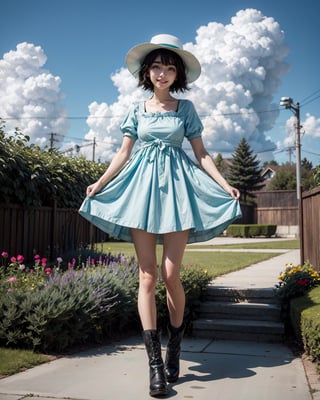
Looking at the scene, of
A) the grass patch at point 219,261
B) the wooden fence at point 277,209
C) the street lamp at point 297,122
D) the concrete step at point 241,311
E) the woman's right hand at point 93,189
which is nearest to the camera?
the woman's right hand at point 93,189

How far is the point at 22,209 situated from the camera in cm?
617

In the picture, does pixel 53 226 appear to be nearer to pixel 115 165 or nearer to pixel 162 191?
pixel 115 165

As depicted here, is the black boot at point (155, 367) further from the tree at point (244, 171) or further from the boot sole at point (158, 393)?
the tree at point (244, 171)

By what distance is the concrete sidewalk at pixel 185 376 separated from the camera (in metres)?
2.57

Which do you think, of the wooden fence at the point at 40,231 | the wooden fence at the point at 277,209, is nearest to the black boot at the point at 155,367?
the wooden fence at the point at 40,231

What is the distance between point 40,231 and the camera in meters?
6.66

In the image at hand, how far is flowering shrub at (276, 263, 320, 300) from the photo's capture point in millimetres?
4375

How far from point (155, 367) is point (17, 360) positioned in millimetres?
1069

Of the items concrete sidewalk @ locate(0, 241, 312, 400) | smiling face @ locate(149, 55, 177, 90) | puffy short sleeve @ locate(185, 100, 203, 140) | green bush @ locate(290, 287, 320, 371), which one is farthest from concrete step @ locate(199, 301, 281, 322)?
smiling face @ locate(149, 55, 177, 90)

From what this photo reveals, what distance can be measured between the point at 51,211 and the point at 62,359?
377 centimetres

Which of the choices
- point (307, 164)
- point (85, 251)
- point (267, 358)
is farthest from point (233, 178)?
point (267, 358)

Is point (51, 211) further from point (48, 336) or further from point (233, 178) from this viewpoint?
point (233, 178)

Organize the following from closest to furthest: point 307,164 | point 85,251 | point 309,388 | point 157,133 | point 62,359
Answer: point 309,388 → point 157,133 → point 62,359 → point 85,251 → point 307,164

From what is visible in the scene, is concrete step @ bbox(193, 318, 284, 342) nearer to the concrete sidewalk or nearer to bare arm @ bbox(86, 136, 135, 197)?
the concrete sidewalk
